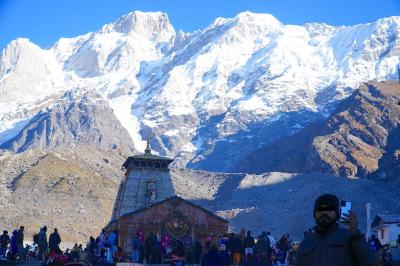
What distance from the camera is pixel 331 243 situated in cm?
637

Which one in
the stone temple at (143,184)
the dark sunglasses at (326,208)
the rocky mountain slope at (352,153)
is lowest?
the dark sunglasses at (326,208)

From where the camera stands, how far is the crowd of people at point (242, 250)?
20.8 feet

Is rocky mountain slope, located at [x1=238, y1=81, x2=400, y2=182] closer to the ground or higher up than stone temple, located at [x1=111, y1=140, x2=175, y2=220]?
higher up

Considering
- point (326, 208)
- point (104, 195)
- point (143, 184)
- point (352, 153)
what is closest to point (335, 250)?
point (326, 208)

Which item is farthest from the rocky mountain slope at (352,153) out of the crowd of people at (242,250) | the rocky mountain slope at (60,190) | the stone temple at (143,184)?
the crowd of people at (242,250)

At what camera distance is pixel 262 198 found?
435 feet

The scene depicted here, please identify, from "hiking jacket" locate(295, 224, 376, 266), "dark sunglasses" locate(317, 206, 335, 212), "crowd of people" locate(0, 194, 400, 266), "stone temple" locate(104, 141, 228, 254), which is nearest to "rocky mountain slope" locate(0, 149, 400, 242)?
"stone temple" locate(104, 141, 228, 254)

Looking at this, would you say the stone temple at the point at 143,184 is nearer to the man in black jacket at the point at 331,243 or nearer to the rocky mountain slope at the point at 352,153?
the man in black jacket at the point at 331,243

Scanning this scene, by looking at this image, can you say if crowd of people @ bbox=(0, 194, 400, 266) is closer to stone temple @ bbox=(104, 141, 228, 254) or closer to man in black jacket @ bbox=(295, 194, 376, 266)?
man in black jacket @ bbox=(295, 194, 376, 266)

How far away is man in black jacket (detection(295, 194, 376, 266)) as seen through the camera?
627 centimetres

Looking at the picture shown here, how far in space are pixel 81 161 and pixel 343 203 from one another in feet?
443

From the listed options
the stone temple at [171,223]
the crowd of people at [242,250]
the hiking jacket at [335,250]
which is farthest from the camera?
the stone temple at [171,223]

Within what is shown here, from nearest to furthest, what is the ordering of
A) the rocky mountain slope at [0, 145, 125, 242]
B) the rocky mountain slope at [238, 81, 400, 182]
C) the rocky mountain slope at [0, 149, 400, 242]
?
the rocky mountain slope at [0, 145, 125, 242]
the rocky mountain slope at [0, 149, 400, 242]
the rocky mountain slope at [238, 81, 400, 182]

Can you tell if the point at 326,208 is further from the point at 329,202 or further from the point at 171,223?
the point at 171,223
